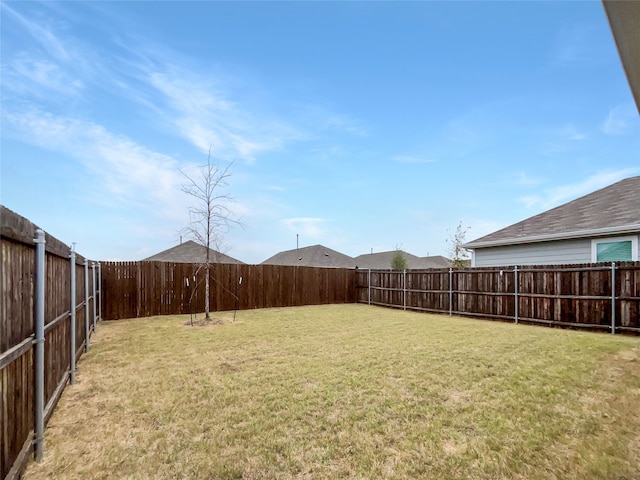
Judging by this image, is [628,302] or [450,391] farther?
[628,302]

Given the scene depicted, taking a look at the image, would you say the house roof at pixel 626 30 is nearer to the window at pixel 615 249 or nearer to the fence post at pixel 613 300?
the fence post at pixel 613 300

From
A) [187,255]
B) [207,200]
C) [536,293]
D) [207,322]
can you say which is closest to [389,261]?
[187,255]

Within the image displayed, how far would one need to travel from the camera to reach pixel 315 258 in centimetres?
2667

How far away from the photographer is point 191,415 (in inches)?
120

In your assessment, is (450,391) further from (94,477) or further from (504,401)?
(94,477)

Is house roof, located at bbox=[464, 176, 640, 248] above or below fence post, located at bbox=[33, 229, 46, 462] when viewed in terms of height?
above

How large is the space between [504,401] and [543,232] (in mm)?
8905

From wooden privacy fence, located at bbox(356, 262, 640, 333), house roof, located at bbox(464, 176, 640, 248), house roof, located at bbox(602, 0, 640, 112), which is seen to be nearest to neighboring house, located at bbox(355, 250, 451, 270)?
wooden privacy fence, located at bbox(356, 262, 640, 333)

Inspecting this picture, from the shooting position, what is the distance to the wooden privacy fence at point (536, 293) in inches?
286

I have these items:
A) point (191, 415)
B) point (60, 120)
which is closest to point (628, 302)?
point (191, 415)

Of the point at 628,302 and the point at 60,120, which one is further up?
the point at 60,120

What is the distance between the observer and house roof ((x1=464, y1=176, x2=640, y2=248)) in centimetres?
882

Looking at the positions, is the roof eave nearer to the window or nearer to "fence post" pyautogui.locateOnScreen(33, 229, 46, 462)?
the window

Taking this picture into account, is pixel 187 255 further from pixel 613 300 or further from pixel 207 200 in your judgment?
pixel 613 300
